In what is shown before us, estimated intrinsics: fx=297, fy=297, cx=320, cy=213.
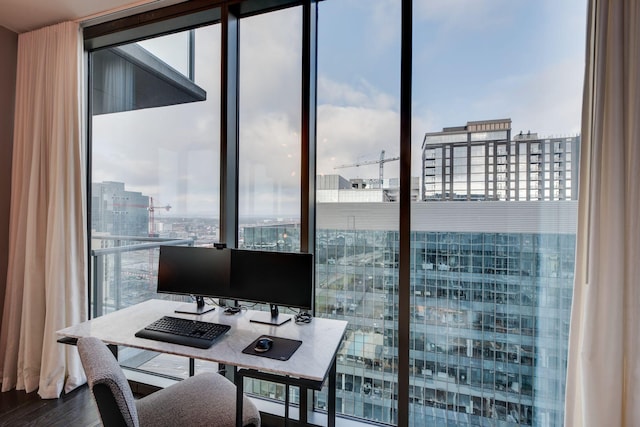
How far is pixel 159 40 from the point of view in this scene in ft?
7.75

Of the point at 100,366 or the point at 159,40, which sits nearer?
the point at 100,366

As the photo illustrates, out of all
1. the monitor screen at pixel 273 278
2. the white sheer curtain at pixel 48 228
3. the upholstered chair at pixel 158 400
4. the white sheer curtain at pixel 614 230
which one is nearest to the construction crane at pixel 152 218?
the white sheer curtain at pixel 48 228

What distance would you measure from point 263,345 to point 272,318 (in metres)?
0.37

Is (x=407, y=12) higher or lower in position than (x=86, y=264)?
higher

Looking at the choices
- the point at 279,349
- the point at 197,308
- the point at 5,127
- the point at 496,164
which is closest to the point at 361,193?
the point at 496,164

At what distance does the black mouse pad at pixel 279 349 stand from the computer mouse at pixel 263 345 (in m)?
0.01

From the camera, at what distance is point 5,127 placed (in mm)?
2316

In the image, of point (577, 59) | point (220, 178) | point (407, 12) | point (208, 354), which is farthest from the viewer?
point (220, 178)

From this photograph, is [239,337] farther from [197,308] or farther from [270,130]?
[270,130]

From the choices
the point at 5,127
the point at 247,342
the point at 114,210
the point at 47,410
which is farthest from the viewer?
the point at 114,210

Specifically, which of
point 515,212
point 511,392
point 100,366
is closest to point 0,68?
point 100,366

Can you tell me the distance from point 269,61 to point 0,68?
2101 mm

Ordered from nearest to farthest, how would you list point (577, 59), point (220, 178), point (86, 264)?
point (577, 59), point (220, 178), point (86, 264)

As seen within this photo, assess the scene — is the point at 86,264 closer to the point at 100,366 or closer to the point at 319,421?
the point at 100,366
